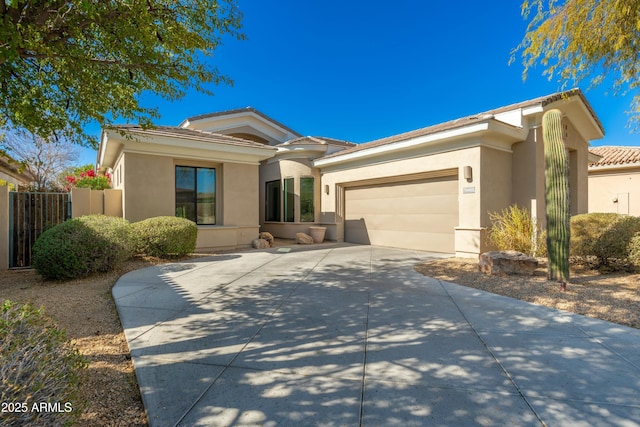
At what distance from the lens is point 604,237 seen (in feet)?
23.3

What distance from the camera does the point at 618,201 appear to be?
15023mm

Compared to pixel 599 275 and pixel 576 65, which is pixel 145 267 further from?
pixel 576 65

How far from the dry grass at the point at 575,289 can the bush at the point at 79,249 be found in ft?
24.0

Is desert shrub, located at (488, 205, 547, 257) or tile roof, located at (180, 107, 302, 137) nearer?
desert shrub, located at (488, 205, 547, 257)

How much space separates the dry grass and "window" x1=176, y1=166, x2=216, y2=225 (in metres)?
8.08

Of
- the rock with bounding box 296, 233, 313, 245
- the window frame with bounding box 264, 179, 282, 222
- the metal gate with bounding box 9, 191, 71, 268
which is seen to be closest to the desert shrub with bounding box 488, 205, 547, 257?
the rock with bounding box 296, 233, 313, 245

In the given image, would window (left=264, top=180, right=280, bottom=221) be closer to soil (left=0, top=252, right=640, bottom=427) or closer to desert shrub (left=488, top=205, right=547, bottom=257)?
soil (left=0, top=252, right=640, bottom=427)

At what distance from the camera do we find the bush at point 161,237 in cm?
866

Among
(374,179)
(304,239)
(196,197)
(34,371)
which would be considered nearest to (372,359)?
(34,371)

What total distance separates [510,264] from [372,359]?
5268mm

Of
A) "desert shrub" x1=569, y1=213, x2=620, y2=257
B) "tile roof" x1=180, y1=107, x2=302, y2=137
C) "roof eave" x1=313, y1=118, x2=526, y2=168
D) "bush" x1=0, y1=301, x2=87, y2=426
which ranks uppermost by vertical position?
"tile roof" x1=180, y1=107, x2=302, y2=137

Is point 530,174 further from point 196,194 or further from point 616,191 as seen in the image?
point 196,194

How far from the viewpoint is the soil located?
2543mm

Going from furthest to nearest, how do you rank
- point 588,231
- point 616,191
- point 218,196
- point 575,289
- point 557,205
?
point 616,191 < point 218,196 < point 588,231 < point 557,205 < point 575,289
